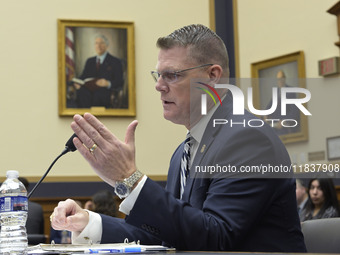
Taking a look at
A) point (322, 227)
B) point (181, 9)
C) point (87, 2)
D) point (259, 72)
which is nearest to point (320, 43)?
point (259, 72)

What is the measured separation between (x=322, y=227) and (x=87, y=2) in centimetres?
710

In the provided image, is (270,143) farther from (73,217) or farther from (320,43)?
(320,43)

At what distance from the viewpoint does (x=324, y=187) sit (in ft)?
20.2

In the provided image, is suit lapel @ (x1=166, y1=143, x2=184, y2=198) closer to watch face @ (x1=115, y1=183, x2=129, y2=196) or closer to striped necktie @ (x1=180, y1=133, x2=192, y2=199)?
striped necktie @ (x1=180, y1=133, x2=192, y2=199)

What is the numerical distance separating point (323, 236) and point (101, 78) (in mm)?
6695

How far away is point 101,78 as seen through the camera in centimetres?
895

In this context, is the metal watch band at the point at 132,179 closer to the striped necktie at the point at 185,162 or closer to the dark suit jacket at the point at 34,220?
the striped necktie at the point at 185,162

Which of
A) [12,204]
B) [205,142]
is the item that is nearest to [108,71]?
[205,142]

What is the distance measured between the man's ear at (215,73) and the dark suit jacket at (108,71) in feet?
21.0

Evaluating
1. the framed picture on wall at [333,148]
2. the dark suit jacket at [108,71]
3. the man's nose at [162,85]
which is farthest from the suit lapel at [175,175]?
the dark suit jacket at [108,71]

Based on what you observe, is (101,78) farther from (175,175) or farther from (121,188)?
(121,188)

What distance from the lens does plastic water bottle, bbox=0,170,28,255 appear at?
2.14 m

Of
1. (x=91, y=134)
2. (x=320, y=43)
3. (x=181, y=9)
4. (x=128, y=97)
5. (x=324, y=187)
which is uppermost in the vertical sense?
(x=181, y=9)

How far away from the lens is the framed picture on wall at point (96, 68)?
8.81m
